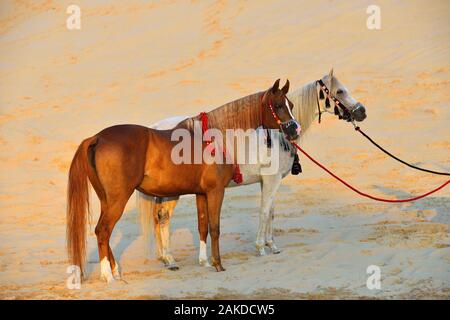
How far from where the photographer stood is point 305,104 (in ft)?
27.2

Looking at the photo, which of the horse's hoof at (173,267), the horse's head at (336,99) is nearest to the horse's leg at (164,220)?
the horse's hoof at (173,267)

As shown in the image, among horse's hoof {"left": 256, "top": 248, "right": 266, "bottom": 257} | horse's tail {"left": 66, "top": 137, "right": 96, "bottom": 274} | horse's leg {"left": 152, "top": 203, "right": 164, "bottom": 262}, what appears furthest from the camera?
horse's hoof {"left": 256, "top": 248, "right": 266, "bottom": 257}

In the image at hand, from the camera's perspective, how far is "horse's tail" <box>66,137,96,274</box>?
21.4 feet

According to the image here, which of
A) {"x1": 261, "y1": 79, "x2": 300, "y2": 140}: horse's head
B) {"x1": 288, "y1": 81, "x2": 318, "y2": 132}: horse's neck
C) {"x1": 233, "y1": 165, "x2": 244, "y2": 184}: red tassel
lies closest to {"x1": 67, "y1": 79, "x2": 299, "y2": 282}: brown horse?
{"x1": 261, "y1": 79, "x2": 300, "y2": 140}: horse's head

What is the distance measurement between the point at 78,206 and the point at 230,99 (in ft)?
34.9

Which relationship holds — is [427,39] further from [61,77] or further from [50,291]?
[50,291]

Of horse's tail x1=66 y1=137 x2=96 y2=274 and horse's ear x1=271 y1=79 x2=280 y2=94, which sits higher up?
horse's ear x1=271 y1=79 x2=280 y2=94

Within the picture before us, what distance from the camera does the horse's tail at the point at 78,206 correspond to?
21.4 ft

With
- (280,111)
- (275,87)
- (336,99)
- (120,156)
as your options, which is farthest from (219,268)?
(336,99)

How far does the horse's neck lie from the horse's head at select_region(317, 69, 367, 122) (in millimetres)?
109

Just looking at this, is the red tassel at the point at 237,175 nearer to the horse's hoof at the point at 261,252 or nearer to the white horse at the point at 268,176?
the white horse at the point at 268,176

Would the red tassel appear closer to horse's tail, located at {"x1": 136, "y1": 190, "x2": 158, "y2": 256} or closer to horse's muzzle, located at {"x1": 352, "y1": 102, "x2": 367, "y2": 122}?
horse's tail, located at {"x1": 136, "y1": 190, "x2": 158, "y2": 256}

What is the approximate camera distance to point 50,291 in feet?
20.9

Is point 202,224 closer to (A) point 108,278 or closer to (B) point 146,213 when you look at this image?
(B) point 146,213
